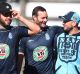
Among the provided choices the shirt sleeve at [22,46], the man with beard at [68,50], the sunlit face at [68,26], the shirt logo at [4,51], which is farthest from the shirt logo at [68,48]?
the shirt logo at [4,51]

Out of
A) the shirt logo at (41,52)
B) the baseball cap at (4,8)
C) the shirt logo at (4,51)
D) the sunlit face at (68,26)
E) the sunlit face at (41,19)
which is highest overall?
the baseball cap at (4,8)

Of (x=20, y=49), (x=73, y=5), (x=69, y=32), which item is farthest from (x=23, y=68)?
(x=73, y=5)

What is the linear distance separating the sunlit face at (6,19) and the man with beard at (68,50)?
0.78m

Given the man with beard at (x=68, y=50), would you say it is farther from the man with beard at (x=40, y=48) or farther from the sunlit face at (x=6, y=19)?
the sunlit face at (x=6, y=19)

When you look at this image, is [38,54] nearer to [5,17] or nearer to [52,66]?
[52,66]

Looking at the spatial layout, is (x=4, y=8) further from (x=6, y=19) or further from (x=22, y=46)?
(x=22, y=46)

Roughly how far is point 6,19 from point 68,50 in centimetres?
103

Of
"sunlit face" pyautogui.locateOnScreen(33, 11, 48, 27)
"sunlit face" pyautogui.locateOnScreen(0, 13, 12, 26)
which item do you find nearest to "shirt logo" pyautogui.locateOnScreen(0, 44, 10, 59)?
"sunlit face" pyautogui.locateOnScreen(0, 13, 12, 26)

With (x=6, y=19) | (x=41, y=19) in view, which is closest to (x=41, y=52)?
(x=41, y=19)

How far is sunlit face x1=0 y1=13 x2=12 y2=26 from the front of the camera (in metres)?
6.64

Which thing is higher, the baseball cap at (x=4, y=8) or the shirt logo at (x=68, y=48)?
the baseball cap at (x=4, y=8)

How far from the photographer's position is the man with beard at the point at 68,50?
6.98 metres

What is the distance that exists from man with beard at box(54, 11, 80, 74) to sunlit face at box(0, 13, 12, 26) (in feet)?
2.56

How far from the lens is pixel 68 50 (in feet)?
23.1
